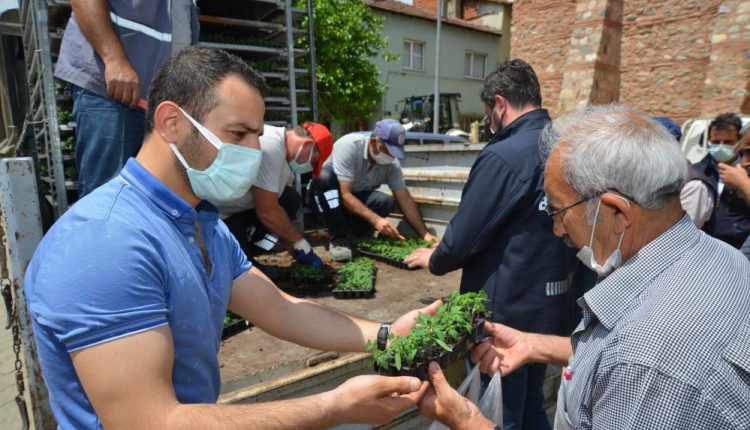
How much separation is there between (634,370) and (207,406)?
114 cm

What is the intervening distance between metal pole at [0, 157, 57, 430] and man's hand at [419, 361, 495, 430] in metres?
1.71

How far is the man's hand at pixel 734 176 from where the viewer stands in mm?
3893

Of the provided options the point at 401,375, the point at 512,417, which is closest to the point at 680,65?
the point at 512,417

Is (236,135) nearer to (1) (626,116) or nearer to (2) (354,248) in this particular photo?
(1) (626,116)

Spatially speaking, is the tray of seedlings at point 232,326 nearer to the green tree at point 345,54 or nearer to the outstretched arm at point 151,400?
the outstretched arm at point 151,400

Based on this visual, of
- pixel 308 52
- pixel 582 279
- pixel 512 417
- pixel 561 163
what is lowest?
pixel 512 417

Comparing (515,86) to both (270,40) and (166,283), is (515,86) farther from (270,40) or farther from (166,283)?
(270,40)

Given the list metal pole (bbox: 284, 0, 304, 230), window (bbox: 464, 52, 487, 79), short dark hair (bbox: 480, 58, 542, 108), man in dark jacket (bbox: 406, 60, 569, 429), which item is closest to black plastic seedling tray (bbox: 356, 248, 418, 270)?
metal pole (bbox: 284, 0, 304, 230)

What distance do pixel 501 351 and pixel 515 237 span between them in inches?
24.9

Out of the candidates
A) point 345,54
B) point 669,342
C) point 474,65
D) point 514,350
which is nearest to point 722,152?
point 514,350

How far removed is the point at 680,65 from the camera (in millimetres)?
13102

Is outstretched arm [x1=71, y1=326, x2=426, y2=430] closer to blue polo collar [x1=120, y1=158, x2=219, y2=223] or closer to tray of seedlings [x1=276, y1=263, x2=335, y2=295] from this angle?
blue polo collar [x1=120, y1=158, x2=219, y2=223]

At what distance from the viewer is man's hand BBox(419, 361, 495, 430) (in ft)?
6.01

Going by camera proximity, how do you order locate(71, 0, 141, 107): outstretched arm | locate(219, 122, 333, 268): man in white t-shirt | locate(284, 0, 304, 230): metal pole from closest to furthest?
locate(71, 0, 141, 107): outstretched arm < locate(219, 122, 333, 268): man in white t-shirt < locate(284, 0, 304, 230): metal pole
